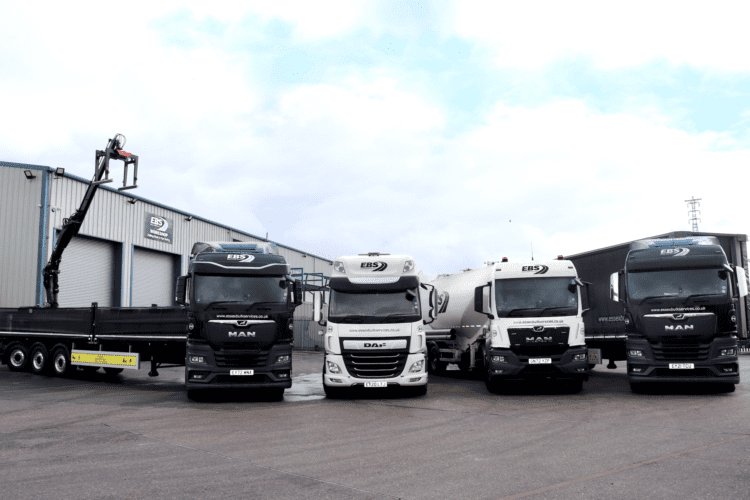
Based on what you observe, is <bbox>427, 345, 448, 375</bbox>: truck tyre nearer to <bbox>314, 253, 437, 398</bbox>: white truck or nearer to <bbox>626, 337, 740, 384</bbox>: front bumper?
<bbox>314, 253, 437, 398</bbox>: white truck

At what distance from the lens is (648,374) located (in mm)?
13352

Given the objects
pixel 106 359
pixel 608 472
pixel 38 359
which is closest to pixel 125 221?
pixel 38 359

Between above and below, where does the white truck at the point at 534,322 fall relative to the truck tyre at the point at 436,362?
above

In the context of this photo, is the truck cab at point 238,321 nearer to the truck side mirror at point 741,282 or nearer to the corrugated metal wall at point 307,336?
the truck side mirror at point 741,282

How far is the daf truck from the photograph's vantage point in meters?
13.1

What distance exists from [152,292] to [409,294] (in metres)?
22.2

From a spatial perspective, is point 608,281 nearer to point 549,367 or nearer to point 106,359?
point 549,367

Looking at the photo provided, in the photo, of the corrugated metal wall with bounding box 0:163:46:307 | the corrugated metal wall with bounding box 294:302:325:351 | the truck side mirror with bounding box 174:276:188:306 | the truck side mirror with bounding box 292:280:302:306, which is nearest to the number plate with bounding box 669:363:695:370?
the truck side mirror with bounding box 292:280:302:306

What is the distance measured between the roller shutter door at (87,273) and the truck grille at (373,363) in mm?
18035

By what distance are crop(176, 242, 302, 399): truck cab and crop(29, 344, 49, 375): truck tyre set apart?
308 inches

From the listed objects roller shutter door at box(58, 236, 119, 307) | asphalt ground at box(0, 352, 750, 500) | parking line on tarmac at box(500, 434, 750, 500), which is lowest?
asphalt ground at box(0, 352, 750, 500)

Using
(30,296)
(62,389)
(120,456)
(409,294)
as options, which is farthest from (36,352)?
(120,456)

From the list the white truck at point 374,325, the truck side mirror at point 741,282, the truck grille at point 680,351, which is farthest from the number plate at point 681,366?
the white truck at point 374,325

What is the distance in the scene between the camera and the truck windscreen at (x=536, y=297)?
13953 mm
